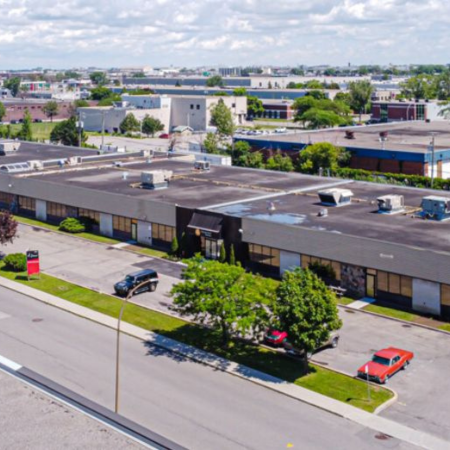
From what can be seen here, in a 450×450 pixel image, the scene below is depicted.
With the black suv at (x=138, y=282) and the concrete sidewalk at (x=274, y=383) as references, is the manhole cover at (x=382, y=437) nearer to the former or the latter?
the concrete sidewalk at (x=274, y=383)

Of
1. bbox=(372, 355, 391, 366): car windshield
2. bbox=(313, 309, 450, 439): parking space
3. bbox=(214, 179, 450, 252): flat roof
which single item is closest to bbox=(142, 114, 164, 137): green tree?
bbox=(214, 179, 450, 252): flat roof

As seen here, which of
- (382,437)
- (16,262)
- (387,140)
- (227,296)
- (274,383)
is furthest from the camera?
(387,140)

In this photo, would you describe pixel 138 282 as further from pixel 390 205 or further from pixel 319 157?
pixel 319 157

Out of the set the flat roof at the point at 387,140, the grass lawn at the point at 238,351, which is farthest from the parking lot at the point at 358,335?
the flat roof at the point at 387,140

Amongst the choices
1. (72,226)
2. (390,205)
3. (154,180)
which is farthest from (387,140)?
(72,226)

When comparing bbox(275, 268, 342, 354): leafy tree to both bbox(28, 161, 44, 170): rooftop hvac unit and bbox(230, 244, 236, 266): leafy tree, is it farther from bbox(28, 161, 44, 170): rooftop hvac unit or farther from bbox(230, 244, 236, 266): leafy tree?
bbox(28, 161, 44, 170): rooftop hvac unit

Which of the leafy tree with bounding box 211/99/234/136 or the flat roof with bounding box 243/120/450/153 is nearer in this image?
the flat roof with bounding box 243/120/450/153
